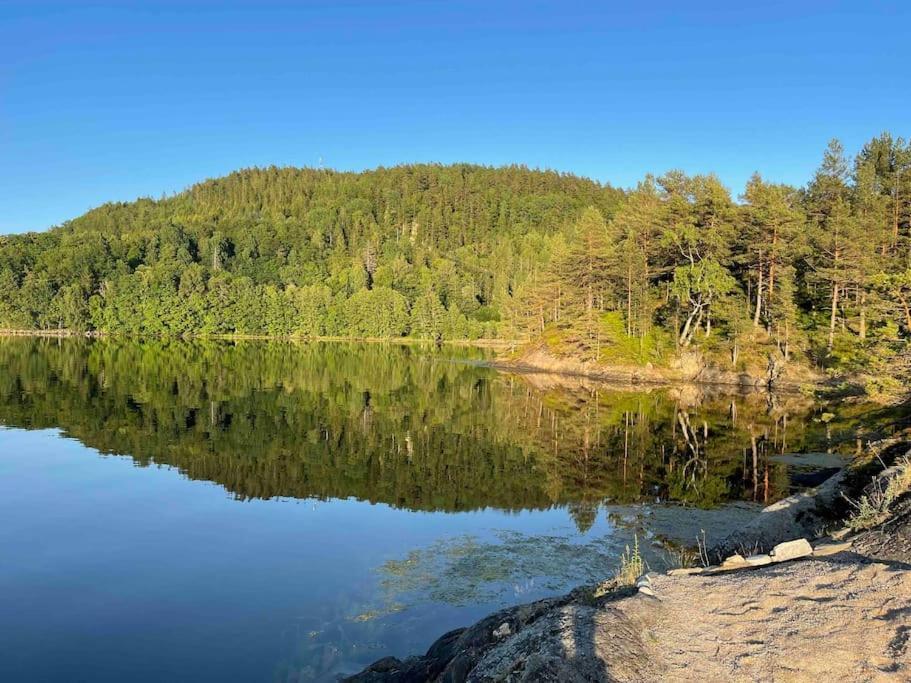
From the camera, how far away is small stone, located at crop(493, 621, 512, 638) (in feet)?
30.1

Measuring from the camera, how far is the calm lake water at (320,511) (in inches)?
536

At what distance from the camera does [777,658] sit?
24.2 ft

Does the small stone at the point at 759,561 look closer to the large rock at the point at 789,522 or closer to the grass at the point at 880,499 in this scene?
the grass at the point at 880,499

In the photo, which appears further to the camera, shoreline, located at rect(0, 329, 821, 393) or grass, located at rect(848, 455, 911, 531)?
shoreline, located at rect(0, 329, 821, 393)

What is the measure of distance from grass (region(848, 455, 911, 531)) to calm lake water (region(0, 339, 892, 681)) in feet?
19.9

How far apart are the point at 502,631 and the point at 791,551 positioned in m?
5.26

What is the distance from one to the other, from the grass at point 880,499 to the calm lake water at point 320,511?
606cm

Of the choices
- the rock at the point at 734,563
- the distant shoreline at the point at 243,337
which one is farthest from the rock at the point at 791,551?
the distant shoreline at the point at 243,337

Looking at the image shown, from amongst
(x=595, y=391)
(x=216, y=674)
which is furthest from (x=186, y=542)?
(x=595, y=391)

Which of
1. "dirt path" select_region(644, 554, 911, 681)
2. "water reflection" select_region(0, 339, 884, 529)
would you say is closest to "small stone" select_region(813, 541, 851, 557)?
"dirt path" select_region(644, 554, 911, 681)

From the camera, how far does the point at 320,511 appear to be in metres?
22.6

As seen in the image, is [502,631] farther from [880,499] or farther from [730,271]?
[730,271]

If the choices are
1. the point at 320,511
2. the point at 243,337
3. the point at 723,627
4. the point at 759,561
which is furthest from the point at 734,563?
A: the point at 243,337

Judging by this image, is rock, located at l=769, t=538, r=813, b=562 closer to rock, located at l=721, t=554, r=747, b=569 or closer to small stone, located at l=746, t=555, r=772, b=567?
small stone, located at l=746, t=555, r=772, b=567
